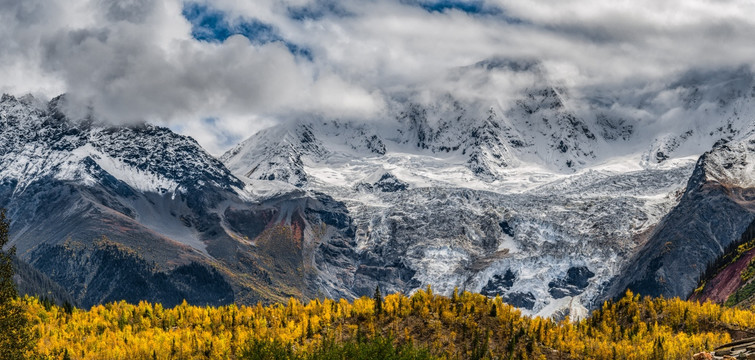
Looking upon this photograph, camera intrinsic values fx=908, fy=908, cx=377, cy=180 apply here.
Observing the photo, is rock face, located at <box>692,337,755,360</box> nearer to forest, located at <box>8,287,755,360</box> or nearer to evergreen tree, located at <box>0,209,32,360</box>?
forest, located at <box>8,287,755,360</box>

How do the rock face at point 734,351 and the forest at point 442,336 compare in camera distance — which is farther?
the forest at point 442,336

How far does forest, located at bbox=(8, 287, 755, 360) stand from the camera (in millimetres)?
157625

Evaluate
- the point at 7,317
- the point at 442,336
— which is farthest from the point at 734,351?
the point at 7,317

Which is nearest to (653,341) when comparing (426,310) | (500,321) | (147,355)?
(500,321)

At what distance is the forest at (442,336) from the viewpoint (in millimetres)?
157625

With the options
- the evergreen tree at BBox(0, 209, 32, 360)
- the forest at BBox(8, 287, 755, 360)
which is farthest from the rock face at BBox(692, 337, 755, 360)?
the evergreen tree at BBox(0, 209, 32, 360)

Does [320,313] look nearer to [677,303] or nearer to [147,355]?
[147,355]

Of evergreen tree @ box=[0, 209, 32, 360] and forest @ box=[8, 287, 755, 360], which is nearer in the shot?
evergreen tree @ box=[0, 209, 32, 360]

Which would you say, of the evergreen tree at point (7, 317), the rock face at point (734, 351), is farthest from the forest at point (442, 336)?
the evergreen tree at point (7, 317)

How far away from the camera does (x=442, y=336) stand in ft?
538

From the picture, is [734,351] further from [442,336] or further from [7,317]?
[7,317]

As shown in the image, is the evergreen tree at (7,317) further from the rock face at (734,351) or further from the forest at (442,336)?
the rock face at (734,351)

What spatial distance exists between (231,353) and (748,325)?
319 ft

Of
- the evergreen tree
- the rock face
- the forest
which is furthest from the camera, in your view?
the forest
